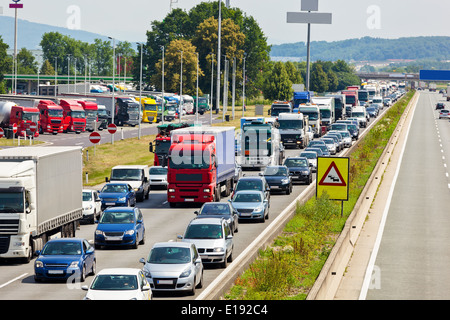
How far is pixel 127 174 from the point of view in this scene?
157 ft

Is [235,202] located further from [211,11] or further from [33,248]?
[211,11]

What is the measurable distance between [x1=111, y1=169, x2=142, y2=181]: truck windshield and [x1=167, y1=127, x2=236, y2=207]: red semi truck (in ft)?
11.6

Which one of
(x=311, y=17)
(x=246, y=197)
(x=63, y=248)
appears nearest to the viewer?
(x=63, y=248)

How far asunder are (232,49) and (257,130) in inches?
4144

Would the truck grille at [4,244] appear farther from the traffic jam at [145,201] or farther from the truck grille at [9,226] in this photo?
the truck grille at [9,226]

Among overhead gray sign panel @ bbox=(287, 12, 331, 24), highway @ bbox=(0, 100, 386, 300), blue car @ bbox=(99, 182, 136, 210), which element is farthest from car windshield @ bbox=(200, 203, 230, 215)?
overhead gray sign panel @ bbox=(287, 12, 331, 24)

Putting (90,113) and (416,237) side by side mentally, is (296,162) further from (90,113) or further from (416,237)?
(90,113)

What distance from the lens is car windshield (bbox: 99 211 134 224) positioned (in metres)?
31.8

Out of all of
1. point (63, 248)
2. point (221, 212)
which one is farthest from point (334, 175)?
point (63, 248)

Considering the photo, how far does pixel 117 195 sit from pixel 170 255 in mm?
19264

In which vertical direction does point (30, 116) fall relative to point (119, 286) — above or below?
above

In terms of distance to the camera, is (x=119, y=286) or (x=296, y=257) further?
(x=296, y=257)

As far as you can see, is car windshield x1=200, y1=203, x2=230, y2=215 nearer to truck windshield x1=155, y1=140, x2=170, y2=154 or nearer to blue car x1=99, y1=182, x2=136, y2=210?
blue car x1=99, y1=182, x2=136, y2=210

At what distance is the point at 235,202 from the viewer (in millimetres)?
38781
